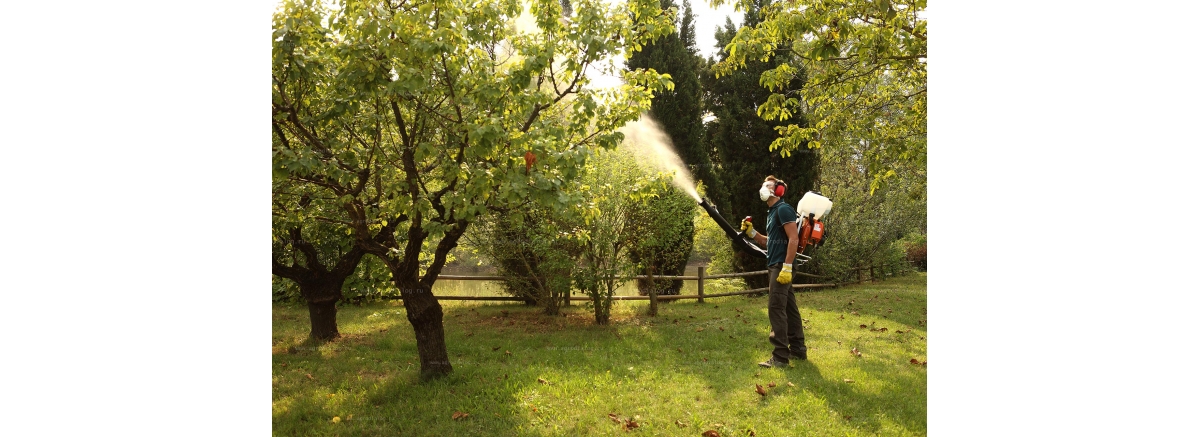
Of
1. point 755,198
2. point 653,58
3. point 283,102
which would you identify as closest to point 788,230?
point 283,102

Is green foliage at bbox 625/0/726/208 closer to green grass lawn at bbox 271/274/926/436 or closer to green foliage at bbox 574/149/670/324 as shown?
green foliage at bbox 574/149/670/324

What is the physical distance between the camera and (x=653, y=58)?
1224cm

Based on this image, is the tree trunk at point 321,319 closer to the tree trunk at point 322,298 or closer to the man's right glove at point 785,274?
the tree trunk at point 322,298

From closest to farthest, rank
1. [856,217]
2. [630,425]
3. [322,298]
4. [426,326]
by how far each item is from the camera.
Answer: [630,425] → [426,326] → [322,298] → [856,217]

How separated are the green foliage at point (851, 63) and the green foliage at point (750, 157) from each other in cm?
393

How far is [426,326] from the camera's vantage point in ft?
14.9

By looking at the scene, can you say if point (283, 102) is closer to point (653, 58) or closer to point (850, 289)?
point (653, 58)

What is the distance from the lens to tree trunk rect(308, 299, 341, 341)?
6406mm

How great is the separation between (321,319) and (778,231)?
457cm

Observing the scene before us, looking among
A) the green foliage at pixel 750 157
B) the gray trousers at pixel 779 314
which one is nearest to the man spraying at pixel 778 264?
the gray trousers at pixel 779 314

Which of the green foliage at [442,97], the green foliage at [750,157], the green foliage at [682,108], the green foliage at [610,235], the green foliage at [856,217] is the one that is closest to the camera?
the green foliage at [442,97]

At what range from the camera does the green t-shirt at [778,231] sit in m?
4.77

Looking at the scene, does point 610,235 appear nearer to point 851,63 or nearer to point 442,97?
point 851,63

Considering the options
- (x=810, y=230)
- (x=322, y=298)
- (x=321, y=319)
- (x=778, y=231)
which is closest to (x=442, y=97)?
(x=778, y=231)
